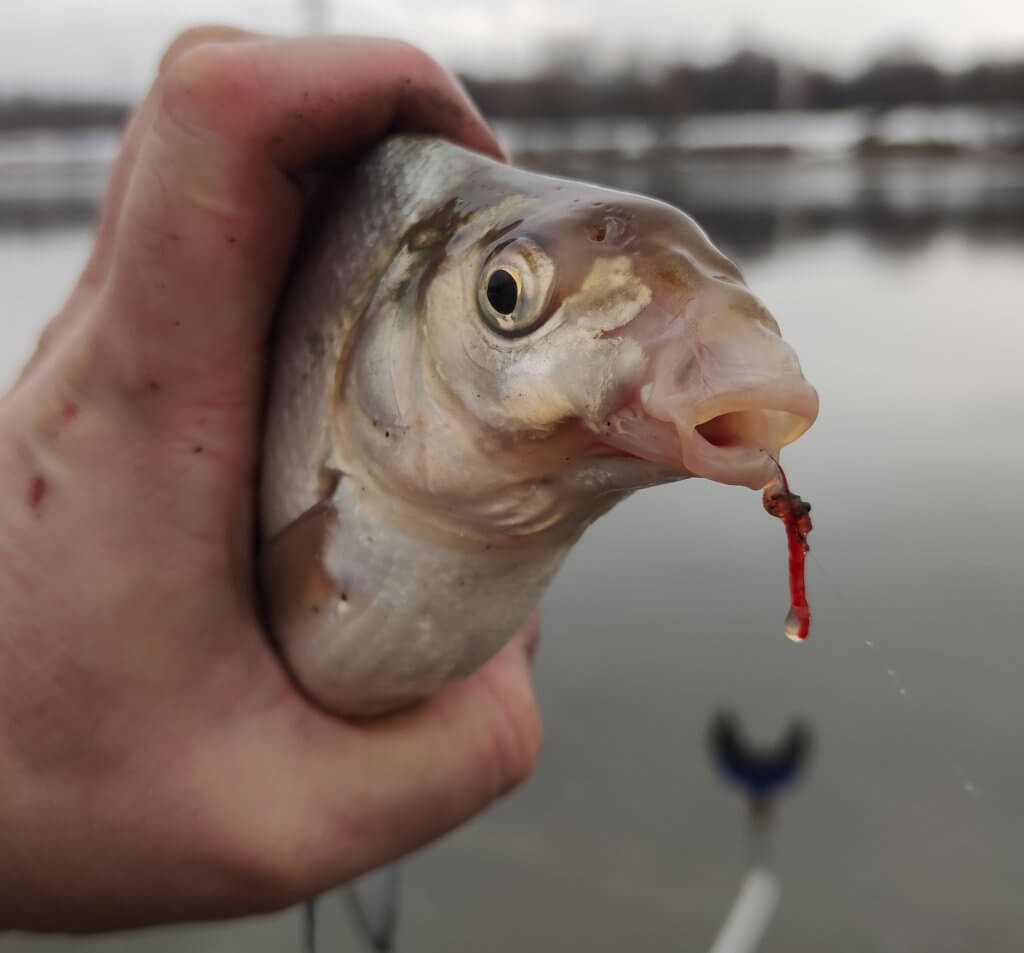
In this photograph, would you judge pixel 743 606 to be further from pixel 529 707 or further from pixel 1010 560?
pixel 529 707

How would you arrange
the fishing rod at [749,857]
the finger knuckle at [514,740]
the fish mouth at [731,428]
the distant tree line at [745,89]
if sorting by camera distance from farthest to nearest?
the distant tree line at [745,89] < the fishing rod at [749,857] < the finger knuckle at [514,740] < the fish mouth at [731,428]

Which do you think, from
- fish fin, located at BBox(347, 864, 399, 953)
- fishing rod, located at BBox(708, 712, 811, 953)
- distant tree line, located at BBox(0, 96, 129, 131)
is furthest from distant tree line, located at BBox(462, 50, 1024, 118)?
fish fin, located at BBox(347, 864, 399, 953)

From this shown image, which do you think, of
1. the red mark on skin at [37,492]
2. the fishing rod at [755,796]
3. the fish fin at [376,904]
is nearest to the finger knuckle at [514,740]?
the red mark on skin at [37,492]

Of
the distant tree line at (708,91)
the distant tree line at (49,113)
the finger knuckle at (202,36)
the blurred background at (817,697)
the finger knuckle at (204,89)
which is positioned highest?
the finger knuckle at (202,36)

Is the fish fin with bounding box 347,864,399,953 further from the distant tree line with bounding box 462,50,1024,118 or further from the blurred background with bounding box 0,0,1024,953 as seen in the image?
the distant tree line with bounding box 462,50,1024,118

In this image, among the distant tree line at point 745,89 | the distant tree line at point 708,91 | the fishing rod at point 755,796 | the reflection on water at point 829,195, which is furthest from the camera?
the distant tree line at point 708,91

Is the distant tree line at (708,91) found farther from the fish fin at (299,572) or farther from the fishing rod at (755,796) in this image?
the fish fin at (299,572)

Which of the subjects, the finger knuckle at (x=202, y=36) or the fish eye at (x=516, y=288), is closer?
the fish eye at (x=516, y=288)

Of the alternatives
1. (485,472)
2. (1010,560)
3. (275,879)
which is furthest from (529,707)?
(1010,560)
